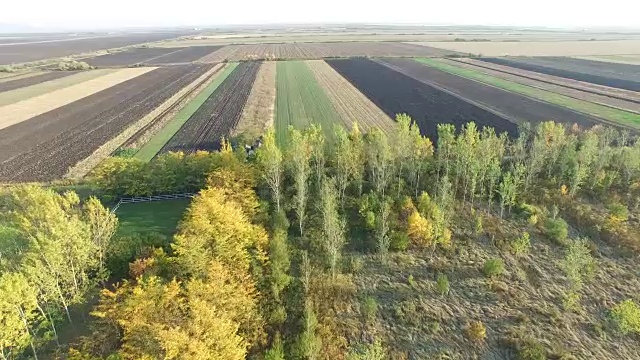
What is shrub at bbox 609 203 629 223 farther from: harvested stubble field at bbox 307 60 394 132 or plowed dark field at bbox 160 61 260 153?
plowed dark field at bbox 160 61 260 153

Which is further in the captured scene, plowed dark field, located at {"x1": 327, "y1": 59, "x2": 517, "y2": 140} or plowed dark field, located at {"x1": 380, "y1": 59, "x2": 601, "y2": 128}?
plowed dark field, located at {"x1": 380, "y1": 59, "x2": 601, "y2": 128}

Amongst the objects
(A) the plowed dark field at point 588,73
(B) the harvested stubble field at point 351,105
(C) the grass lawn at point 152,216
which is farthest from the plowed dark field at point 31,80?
(A) the plowed dark field at point 588,73

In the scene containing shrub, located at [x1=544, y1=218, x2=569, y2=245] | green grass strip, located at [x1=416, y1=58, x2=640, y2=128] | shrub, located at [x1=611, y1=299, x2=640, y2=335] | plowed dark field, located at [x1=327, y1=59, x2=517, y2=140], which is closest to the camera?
shrub, located at [x1=611, y1=299, x2=640, y2=335]

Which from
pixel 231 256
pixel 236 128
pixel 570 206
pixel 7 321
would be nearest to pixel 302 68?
pixel 236 128

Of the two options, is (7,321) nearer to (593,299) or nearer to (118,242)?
(118,242)

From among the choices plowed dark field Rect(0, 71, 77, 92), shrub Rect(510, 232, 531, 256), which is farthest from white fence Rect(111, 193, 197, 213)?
plowed dark field Rect(0, 71, 77, 92)

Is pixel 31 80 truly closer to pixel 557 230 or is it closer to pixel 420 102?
pixel 420 102
